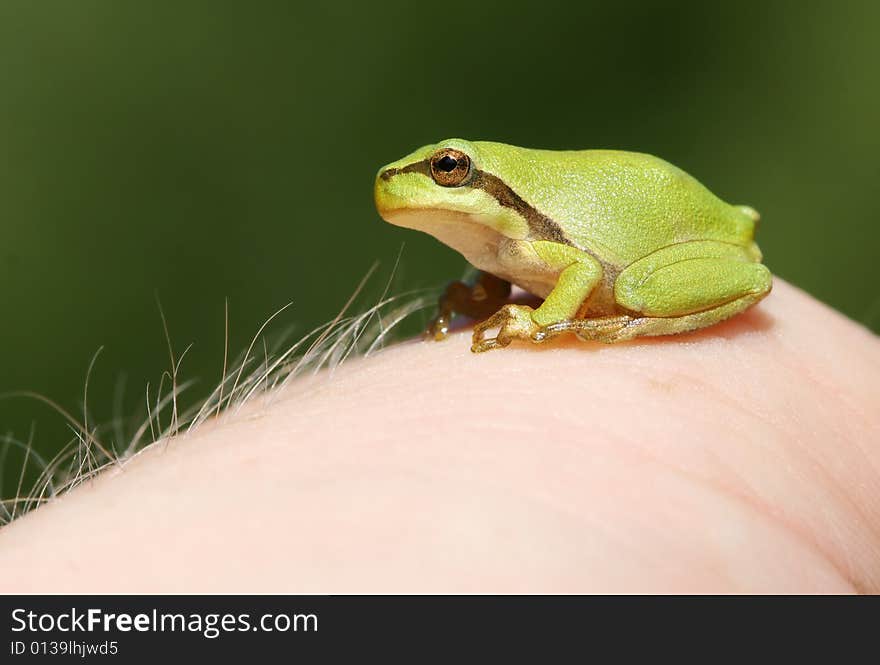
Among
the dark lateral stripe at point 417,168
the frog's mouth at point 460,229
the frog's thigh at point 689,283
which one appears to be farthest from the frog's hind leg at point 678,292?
the dark lateral stripe at point 417,168

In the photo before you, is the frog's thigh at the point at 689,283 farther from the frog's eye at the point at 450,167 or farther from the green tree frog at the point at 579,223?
the frog's eye at the point at 450,167

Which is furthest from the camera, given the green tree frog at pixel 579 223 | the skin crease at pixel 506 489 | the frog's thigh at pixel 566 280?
the green tree frog at pixel 579 223

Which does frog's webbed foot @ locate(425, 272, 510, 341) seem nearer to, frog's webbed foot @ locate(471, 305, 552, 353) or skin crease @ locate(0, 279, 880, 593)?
frog's webbed foot @ locate(471, 305, 552, 353)

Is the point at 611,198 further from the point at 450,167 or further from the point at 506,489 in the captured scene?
the point at 506,489

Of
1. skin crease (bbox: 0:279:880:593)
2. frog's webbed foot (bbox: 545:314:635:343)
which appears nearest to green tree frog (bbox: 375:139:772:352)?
frog's webbed foot (bbox: 545:314:635:343)

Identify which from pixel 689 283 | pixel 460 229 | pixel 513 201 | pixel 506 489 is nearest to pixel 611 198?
pixel 513 201
